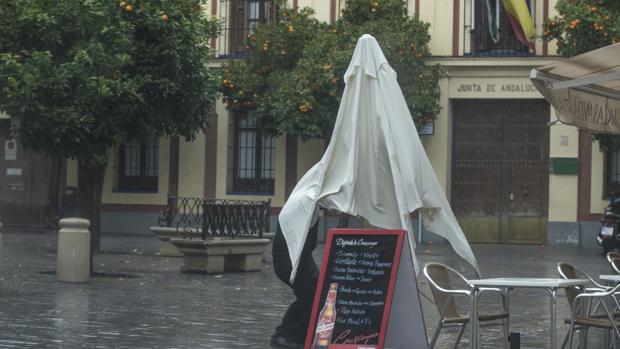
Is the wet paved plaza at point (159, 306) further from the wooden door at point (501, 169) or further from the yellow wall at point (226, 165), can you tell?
the yellow wall at point (226, 165)

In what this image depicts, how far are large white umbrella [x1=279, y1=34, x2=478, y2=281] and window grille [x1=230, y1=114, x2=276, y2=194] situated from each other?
1881 centimetres

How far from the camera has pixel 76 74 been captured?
16.6 metres

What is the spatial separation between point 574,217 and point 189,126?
9.90 meters

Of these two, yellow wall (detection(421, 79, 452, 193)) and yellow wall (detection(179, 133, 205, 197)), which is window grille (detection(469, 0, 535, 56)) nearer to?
yellow wall (detection(421, 79, 452, 193))

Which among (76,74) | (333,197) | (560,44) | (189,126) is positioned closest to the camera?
(333,197)

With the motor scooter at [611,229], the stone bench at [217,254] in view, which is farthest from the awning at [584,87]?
the motor scooter at [611,229]

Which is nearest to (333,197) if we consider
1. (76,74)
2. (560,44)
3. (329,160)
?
(329,160)

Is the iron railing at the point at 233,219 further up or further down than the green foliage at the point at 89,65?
further down

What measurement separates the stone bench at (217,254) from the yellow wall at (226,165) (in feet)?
32.6

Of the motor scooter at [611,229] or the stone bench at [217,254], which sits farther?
the motor scooter at [611,229]

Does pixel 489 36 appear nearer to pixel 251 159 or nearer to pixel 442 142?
pixel 442 142

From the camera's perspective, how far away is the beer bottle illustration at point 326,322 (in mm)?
8492

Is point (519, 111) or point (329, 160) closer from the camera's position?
point (329, 160)

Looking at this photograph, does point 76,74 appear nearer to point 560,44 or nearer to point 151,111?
point 151,111
